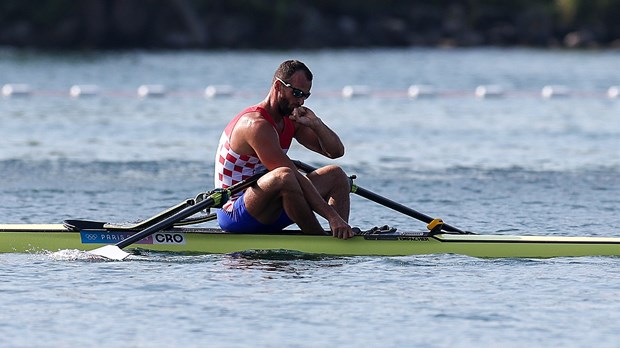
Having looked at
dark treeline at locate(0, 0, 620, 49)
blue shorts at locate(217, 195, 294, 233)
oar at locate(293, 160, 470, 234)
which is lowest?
blue shorts at locate(217, 195, 294, 233)

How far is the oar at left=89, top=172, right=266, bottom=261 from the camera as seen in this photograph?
1204cm

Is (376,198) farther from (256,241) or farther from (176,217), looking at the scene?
(176,217)

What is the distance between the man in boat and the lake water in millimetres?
420

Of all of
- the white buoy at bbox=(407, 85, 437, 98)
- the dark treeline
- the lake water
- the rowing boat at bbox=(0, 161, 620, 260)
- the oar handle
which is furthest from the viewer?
the dark treeline

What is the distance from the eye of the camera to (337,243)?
12.3 m

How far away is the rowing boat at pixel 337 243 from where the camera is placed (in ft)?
40.5

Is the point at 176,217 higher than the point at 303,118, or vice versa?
the point at 303,118

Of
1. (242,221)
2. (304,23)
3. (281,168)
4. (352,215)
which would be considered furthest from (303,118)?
(304,23)

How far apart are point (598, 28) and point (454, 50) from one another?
49.3 feet

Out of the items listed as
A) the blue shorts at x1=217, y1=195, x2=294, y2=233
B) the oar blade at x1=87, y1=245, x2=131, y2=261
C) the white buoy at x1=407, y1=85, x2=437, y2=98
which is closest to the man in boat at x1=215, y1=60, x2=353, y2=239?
the blue shorts at x1=217, y1=195, x2=294, y2=233

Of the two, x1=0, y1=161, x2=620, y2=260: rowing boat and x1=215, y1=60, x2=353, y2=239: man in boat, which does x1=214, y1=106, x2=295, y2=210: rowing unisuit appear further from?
x1=0, y1=161, x2=620, y2=260: rowing boat

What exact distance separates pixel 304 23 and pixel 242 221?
8611cm

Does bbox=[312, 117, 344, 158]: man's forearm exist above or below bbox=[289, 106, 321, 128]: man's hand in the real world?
below

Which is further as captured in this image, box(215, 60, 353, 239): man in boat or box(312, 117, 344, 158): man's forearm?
box(312, 117, 344, 158): man's forearm
